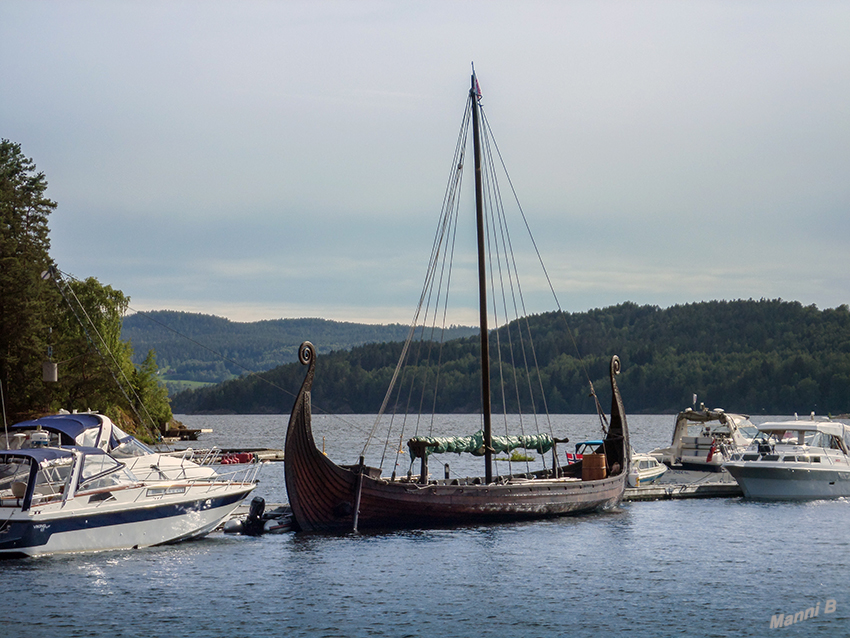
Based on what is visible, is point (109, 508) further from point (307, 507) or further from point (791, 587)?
point (791, 587)

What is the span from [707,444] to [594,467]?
1909 centimetres

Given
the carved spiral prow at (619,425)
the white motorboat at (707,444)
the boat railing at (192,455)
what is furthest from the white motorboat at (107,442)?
the white motorboat at (707,444)

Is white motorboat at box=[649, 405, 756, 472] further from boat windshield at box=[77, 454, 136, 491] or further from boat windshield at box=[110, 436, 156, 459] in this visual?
boat windshield at box=[77, 454, 136, 491]

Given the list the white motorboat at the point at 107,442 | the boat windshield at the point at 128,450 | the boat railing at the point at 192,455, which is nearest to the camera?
the white motorboat at the point at 107,442

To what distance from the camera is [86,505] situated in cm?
3033

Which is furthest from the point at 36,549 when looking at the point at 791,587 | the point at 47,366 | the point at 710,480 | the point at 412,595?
the point at 710,480

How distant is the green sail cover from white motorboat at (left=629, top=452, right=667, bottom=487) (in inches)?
497

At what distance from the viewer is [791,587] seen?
2773 cm

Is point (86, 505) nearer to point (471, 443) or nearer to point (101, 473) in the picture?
point (101, 473)

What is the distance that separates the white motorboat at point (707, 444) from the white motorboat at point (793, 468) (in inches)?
261

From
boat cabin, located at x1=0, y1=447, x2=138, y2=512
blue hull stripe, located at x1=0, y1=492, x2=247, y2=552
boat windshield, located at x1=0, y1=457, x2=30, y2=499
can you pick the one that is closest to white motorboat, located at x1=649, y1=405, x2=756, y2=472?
blue hull stripe, located at x1=0, y1=492, x2=247, y2=552

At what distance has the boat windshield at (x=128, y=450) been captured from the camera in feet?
117

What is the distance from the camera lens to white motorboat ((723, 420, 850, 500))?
48.2 meters

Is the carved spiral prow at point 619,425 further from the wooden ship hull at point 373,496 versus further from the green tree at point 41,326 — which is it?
the green tree at point 41,326
